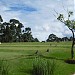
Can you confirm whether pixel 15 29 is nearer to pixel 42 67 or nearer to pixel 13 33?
pixel 13 33

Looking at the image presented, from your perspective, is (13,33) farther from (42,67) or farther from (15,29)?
(42,67)

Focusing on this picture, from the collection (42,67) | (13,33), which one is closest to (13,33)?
(13,33)

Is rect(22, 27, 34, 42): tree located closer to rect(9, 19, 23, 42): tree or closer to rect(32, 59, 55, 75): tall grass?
rect(9, 19, 23, 42): tree

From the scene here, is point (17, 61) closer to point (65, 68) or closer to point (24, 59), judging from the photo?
point (24, 59)

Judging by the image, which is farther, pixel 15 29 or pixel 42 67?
pixel 15 29

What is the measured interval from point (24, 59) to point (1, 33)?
86.7 metres

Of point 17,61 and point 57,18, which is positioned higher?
point 57,18

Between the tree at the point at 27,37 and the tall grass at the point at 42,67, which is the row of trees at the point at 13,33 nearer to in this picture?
the tree at the point at 27,37

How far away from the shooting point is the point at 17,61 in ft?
98.0

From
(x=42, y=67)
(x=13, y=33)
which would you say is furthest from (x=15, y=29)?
(x=42, y=67)

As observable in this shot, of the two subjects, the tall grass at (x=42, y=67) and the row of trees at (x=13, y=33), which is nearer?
the tall grass at (x=42, y=67)

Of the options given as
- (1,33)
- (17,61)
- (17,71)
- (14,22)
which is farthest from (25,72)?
(14,22)

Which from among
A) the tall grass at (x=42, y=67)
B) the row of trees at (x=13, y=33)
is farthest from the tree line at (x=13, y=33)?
the tall grass at (x=42, y=67)

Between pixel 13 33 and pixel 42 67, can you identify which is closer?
pixel 42 67
